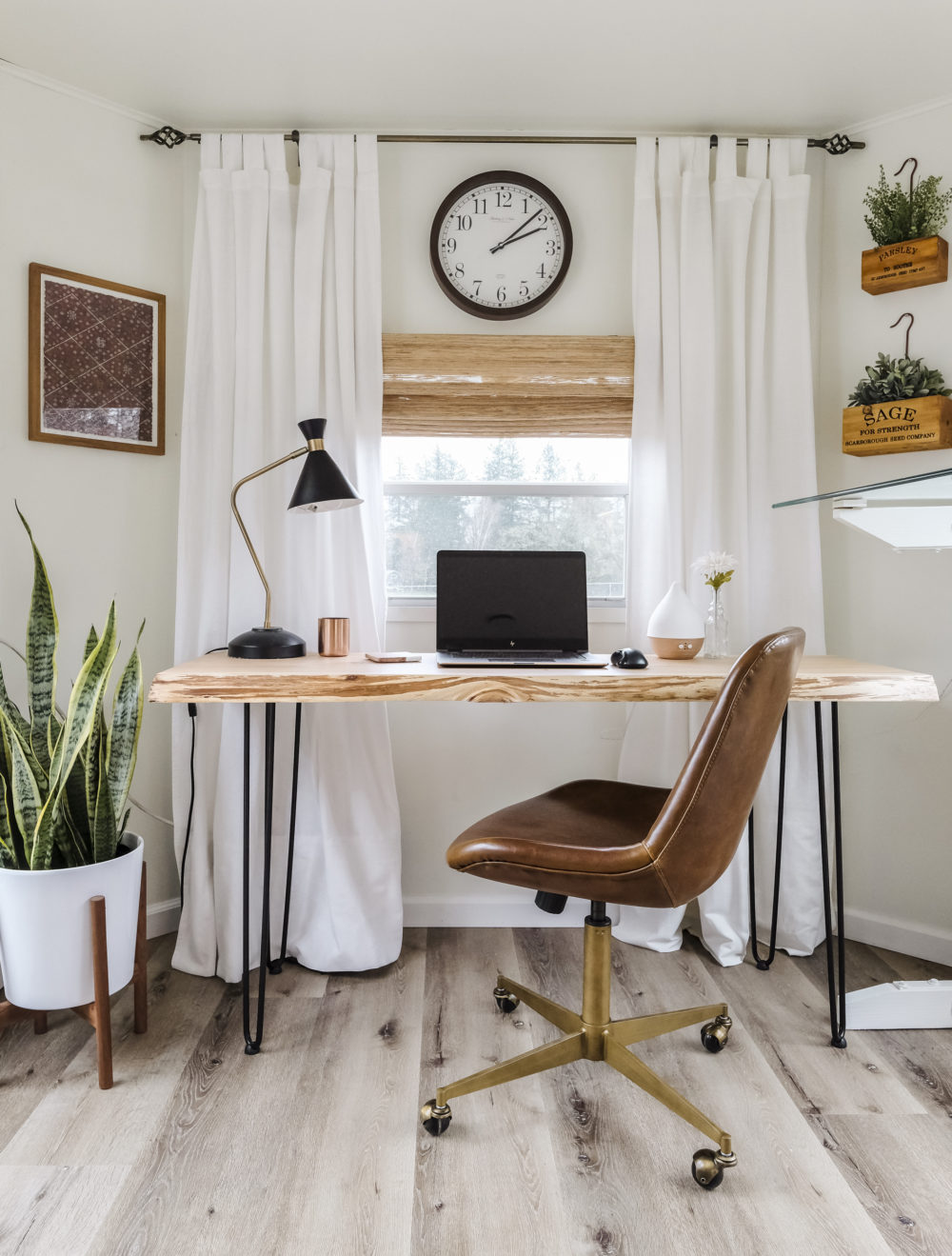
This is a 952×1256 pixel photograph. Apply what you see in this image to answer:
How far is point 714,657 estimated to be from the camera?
225cm

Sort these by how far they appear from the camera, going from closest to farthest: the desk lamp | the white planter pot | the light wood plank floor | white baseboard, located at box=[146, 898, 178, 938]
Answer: the light wood plank floor
the white planter pot
the desk lamp
white baseboard, located at box=[146, 898, 178, 938]

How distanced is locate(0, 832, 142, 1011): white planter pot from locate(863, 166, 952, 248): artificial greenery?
2.52 m

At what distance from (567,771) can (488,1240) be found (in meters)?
1.41

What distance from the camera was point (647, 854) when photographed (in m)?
1.43

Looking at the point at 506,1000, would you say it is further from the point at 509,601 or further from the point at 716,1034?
the point at 509,601

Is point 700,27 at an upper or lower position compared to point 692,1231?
upper

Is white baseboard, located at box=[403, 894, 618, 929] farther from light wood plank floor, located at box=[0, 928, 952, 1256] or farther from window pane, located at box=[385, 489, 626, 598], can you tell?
window pane, located at box=[385, 489, 626, 598]

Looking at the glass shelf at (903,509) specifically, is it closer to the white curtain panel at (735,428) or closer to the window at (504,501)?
the white curtain panel at (735,428)

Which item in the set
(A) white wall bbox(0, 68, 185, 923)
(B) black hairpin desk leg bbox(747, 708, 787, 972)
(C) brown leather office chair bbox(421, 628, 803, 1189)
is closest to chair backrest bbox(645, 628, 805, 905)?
(C) brown leather office chair bbox(421, 628, 803, 1189)

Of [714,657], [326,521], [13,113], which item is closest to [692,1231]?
[714,657]

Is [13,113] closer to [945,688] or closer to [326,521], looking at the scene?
[326,521]

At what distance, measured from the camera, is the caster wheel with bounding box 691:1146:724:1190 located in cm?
142

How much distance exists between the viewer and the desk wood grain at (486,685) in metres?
1.78

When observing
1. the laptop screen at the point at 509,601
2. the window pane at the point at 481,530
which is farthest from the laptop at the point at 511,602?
the window pane at the point at 481,530
